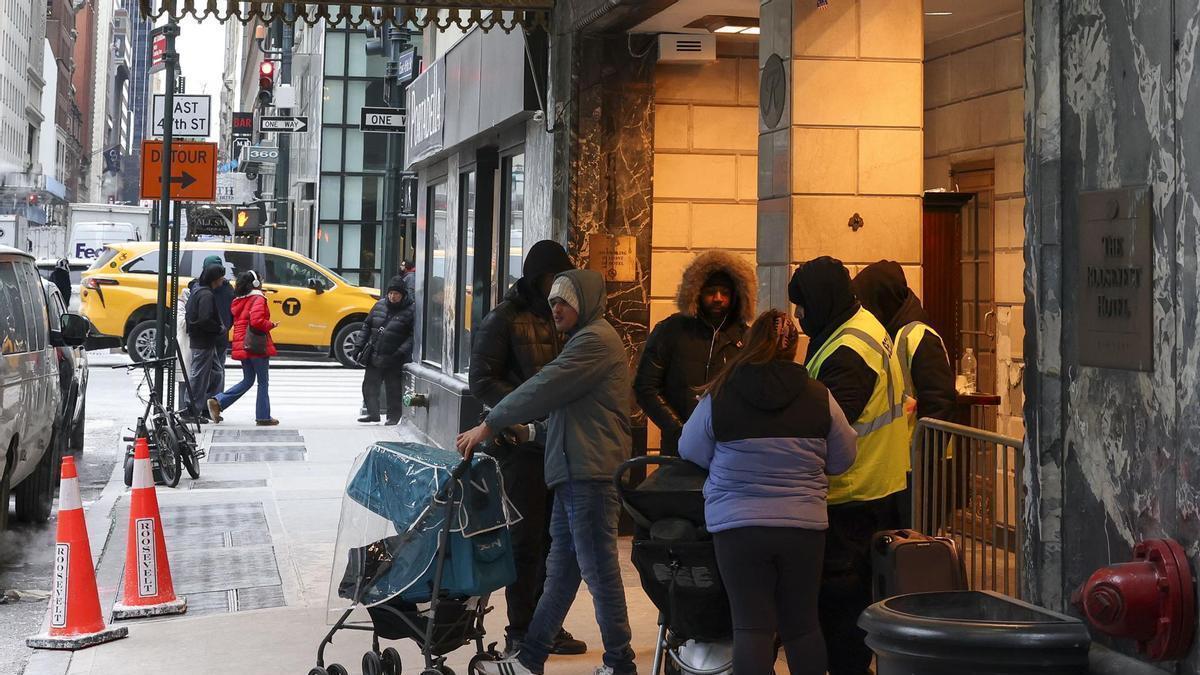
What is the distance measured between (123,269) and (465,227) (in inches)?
509

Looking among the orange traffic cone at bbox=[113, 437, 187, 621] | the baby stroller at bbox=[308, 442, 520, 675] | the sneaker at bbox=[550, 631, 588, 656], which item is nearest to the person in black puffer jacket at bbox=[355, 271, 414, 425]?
the orange traffic cone at bbox=[113, 437, 187, 621]

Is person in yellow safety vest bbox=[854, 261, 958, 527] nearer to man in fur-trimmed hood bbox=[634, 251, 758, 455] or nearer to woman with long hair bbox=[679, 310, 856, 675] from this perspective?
man in fur-trimmed hood bbox=[634, 251, 758, 455]

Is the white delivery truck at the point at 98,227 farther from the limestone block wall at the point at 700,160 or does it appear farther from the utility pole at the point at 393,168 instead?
the limestone block wall at the point at 700,160

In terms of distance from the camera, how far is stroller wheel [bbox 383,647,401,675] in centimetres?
583

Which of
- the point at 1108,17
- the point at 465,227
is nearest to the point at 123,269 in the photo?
the point at 465,227

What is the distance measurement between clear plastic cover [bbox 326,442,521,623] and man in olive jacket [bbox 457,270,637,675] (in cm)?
47

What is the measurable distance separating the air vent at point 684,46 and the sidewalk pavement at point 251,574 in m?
3.56

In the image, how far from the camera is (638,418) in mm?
10562

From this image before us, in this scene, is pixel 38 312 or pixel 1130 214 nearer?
pixel 1130 214

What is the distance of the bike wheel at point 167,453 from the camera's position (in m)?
12.6

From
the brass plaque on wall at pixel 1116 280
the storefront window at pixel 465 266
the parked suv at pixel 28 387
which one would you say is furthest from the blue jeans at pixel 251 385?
the brass plaque on wall at pixel 1116 280

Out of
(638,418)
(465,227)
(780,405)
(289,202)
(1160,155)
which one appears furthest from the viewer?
(289,202)

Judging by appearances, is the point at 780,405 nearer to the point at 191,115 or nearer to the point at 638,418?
the point at 638,418

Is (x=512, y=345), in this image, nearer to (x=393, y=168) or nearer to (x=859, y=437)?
(x=859, y=437)
